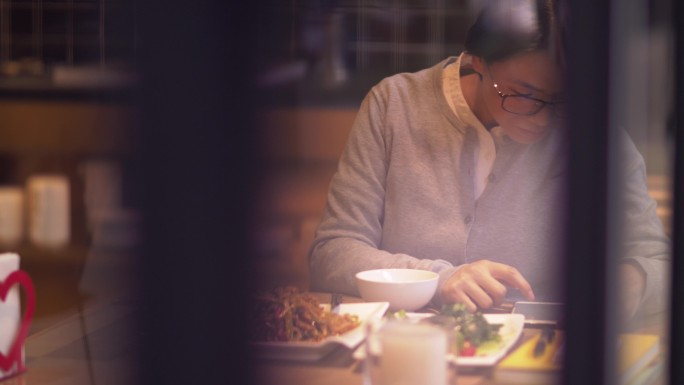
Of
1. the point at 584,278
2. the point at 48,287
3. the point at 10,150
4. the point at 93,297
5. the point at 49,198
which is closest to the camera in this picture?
the point at 584,278

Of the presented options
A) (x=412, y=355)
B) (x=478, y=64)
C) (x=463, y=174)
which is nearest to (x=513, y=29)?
(x=478, y=64)

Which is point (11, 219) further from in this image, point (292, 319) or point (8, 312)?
point (292, 319)

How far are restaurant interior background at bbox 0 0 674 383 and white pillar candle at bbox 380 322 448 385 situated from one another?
0.18 m

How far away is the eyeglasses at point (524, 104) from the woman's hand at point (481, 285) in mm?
187

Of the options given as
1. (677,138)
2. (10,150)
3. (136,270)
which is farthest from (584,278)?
(10,150)

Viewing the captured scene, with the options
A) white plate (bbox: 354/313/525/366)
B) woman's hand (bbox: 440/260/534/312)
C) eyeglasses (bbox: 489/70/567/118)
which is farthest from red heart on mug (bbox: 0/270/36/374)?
eyeglasses (bbox: 489/70/567/118)

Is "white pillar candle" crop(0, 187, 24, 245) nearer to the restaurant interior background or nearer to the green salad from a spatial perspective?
the restaurant interior background

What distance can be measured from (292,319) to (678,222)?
43 cm

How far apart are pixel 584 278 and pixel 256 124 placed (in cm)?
38

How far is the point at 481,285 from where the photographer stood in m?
1.05

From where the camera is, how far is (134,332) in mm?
935

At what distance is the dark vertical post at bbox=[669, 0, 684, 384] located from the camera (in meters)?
0.93

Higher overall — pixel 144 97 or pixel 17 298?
pixel 144 97

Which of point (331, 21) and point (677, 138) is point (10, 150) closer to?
point (331, 21)
